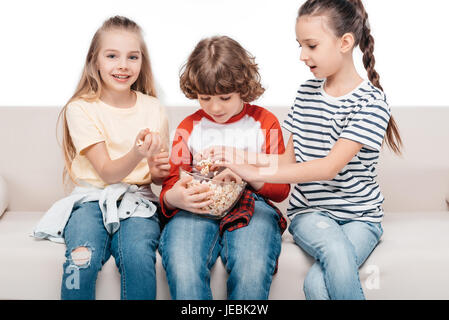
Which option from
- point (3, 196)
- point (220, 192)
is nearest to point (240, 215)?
point (220, 192)

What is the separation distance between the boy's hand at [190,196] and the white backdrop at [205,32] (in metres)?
0.85

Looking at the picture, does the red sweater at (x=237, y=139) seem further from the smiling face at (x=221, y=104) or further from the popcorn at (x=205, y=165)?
the popcorn at (x=205, y=165)

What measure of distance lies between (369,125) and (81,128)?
2.80ft

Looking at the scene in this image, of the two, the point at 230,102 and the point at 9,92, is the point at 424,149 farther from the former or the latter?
the point at 9,92

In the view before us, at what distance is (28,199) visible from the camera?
90.0 inches

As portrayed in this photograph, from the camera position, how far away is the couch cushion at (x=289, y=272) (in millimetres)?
1688

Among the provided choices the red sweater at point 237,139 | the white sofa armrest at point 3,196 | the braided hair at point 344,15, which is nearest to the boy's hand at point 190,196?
the red sweater at point 237,139

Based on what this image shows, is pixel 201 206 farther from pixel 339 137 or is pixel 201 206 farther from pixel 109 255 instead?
pixel 339 137

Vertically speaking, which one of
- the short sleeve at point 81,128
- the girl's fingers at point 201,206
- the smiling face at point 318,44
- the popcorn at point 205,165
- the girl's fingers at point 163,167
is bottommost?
the girl's fingers at point 201,206

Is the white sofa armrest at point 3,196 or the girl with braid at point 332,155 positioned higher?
the girl with braid at point 332,155

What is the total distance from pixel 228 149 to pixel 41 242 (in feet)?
2.13

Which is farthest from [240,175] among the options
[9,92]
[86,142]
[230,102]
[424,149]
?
[9,92]
